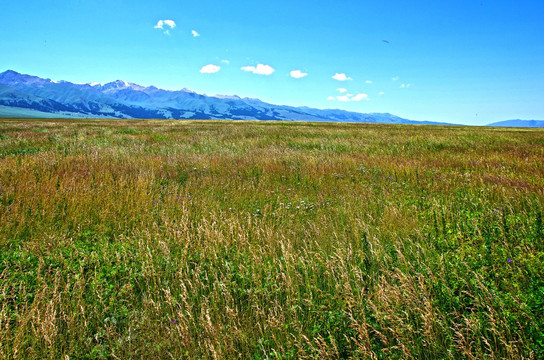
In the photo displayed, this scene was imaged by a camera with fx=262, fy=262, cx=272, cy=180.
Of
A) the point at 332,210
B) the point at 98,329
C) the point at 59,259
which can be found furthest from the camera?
the point at 332,210

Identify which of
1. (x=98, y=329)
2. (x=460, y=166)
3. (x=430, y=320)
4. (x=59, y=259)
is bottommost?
(x=98, y=329)

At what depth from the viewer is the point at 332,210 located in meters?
4.78

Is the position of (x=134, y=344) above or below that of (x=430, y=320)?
below

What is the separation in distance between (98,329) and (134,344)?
1.39 ft

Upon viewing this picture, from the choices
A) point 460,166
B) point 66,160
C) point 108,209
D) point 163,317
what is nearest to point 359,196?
point 163,317

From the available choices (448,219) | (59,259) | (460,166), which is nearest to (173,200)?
(59,259)

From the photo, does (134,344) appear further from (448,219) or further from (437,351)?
(448,219)

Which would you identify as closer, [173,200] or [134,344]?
[134,344]

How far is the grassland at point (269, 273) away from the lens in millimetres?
2000

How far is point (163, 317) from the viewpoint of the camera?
2250 mm

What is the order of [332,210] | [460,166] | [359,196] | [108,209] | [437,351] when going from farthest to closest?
[460,166]
[359,196]
[332,210]
[108,209]
[437,351]

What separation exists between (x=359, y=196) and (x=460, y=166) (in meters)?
5.66

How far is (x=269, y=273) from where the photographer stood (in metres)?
2.80

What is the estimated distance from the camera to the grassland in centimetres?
200
